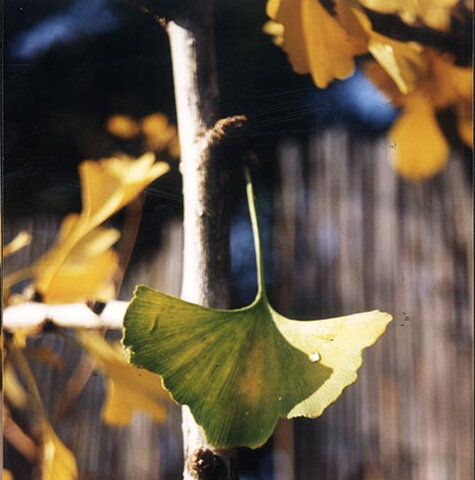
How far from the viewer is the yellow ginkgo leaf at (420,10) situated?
585 mm

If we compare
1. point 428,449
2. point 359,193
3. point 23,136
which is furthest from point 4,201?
point 428,449

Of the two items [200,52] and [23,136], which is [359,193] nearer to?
[200,52]

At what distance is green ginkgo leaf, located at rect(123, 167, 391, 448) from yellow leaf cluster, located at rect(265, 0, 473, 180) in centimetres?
16

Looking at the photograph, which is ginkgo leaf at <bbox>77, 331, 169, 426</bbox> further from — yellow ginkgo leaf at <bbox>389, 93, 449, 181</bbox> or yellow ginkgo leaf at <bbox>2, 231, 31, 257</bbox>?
yellow ginkgo leaf at <bbox>389, 93, 449, 181</bbox>

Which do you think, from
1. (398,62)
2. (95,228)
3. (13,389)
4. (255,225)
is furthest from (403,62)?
(13,389)

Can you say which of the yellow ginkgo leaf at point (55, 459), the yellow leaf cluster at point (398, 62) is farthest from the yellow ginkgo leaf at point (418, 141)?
the yellow ginkgo leaf at point (55, 459)

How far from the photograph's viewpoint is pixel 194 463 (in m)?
0.56

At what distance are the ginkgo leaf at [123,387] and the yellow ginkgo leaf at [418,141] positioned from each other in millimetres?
267

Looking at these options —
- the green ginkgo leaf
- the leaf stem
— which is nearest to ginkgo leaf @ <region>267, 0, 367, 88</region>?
the leaf stem

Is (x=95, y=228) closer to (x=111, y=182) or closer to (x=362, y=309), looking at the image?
(x=111, y=182)

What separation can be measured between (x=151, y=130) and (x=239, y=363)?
21 cm

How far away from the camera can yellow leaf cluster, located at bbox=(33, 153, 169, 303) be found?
61cm

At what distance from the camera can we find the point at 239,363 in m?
0.55

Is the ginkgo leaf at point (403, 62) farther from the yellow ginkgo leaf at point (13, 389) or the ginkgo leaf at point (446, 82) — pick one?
the yellow ginkgo leaf at point (13, 389)
